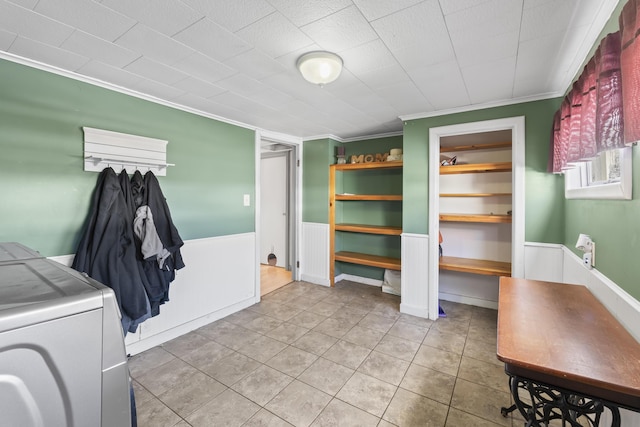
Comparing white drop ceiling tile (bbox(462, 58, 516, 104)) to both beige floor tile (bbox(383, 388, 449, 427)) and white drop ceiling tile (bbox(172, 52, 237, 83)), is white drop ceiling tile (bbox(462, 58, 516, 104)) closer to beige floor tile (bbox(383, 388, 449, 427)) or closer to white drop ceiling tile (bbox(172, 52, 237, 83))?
white drop ceiling tile (bbox(172, 52, 237, 83))

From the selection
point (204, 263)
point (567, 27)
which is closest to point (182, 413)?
point (204, 263)

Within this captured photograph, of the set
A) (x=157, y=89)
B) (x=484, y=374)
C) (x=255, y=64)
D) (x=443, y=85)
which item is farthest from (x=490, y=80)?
(x=157, y=89)

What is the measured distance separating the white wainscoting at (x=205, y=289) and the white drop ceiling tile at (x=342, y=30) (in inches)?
87.8

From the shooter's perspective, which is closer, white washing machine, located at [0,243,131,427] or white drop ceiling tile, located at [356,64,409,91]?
white washing machine, located at [0,243,131,427]

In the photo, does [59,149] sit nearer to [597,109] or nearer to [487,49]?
[487,49]

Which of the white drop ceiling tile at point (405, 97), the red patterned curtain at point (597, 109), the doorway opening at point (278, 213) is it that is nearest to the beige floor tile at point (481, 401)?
the red patterned curtain at point (597, 109)

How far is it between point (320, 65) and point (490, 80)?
1424 millimetres

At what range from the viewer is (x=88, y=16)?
142 cm

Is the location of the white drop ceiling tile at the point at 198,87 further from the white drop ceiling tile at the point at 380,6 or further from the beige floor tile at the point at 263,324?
the beige floor tile at the point at 263,324

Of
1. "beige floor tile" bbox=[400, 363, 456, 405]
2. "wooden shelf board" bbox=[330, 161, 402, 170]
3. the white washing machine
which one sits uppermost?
"wooden shelf board" bbox=[330, 161, 402, 170]

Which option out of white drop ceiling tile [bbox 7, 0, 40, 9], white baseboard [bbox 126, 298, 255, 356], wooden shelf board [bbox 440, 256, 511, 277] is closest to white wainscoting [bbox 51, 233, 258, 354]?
white baseboard [bbox 126, 298, 255, 356]

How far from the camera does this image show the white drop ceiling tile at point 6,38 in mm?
1561

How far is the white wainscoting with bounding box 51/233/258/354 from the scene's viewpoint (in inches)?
101

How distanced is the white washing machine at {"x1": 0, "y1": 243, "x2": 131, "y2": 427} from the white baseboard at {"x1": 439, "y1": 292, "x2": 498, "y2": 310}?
3732 mm
